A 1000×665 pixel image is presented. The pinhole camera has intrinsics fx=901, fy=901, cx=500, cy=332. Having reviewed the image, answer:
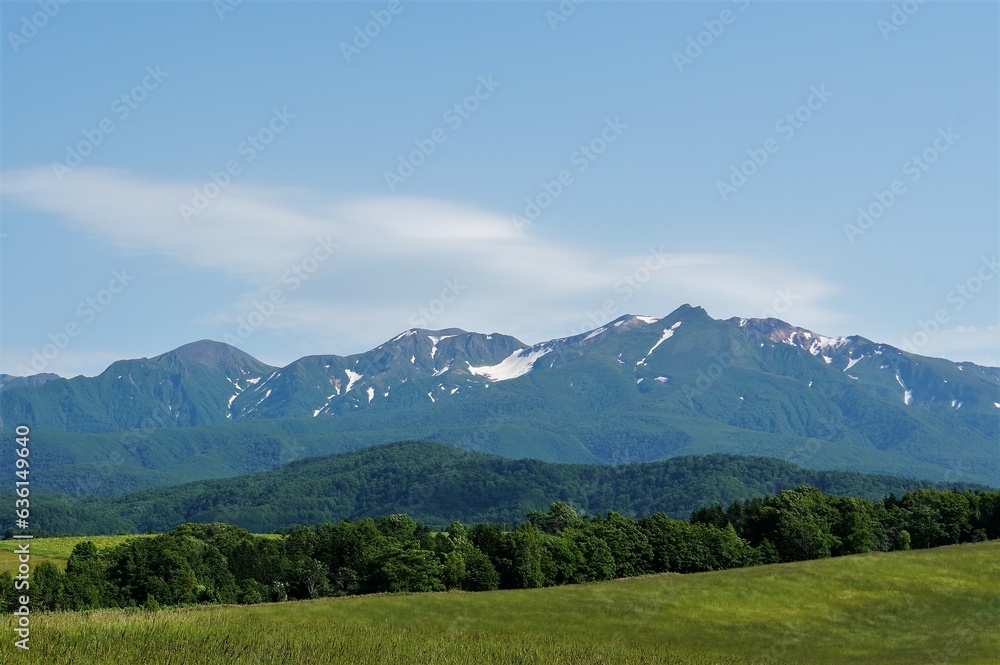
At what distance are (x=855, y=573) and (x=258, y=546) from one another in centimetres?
6172

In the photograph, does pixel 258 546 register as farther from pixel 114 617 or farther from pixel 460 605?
pixel 114 617

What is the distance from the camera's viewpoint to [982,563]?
307ft

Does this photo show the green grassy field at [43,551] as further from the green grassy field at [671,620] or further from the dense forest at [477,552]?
the green grassy field at [671,620]

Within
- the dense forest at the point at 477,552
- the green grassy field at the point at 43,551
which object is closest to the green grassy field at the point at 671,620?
the dense forest at the point at 477,552

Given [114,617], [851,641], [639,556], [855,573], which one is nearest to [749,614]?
[851,641]

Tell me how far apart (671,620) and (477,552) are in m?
25.7

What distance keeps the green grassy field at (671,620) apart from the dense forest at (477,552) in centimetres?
617

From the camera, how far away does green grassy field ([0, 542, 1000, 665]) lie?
3038 cm

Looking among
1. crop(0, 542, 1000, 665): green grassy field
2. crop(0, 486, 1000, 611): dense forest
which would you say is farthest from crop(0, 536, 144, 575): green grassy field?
crop(0, 542, 1000, 665): green grassy field

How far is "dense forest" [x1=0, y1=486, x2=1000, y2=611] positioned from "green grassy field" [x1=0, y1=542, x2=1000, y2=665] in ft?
20.2

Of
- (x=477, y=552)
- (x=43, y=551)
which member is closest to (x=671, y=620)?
(x=477, y=552)

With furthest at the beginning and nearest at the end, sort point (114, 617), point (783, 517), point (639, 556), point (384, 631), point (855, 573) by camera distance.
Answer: point (783, 517) → point (639, 556) → point (855, 573) → point (384, 631) → point (114, 617)

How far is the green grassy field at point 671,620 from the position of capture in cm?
3038

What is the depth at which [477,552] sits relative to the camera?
308 ft
